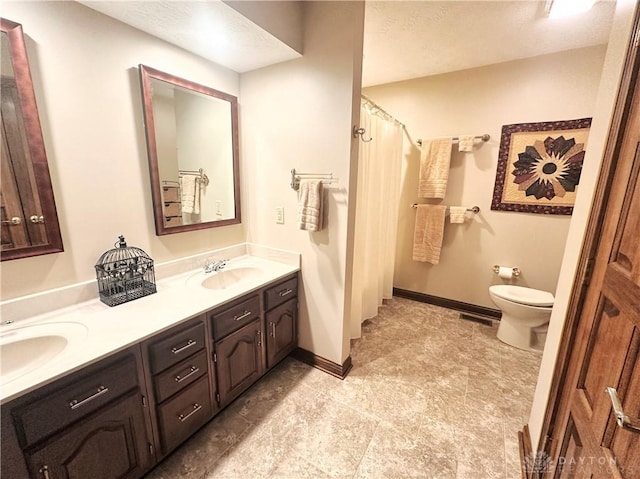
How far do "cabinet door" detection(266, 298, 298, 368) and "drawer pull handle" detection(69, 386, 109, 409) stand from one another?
904 millimetres

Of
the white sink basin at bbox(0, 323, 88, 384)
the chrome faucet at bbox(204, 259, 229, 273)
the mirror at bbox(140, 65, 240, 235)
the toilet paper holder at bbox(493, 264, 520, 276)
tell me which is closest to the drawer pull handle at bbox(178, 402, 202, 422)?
the white sink basin at bbox(0, 323, 88, 384)

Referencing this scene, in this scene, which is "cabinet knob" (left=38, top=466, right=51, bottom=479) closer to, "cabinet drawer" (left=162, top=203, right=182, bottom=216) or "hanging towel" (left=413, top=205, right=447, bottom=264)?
"cabinet drawer" (left=162, top=203, right=182, bottom=216)

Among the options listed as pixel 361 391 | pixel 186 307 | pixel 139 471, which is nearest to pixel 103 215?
pixel 186 307

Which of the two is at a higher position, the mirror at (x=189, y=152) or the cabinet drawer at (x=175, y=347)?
the mirror at (x=189, y=152)

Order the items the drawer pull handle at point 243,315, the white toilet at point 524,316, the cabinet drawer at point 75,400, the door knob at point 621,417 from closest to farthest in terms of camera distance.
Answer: the door knob at point 621,417, the cabinet drawer at point 75,400, the drawer pull handle at point 243,315, the white toilet at point 524,316

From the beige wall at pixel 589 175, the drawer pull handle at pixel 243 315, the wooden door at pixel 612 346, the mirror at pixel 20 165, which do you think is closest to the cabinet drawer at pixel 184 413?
the drawer pull handle at pixel 243 315

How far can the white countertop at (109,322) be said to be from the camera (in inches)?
35.0

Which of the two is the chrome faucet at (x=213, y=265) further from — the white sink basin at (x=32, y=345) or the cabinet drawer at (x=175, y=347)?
the white sink basin at (x=32, y=345)

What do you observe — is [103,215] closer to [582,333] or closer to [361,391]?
[361,391]

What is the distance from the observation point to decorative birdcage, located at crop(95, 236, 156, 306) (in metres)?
1.39

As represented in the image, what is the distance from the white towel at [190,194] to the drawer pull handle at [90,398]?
1083 mm

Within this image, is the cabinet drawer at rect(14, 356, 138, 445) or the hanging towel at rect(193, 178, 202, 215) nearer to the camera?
the cabinet drawer at rect(14, 356, 138, 445)

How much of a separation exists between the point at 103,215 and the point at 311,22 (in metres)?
1.65

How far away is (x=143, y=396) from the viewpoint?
115cm
